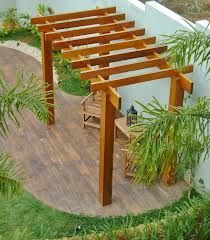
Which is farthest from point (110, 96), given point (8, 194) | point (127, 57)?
point (8, 194)

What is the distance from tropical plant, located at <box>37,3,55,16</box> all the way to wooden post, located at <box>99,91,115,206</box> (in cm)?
653

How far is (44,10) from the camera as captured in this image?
14.3m

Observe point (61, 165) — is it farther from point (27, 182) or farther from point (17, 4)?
point (17, 4)

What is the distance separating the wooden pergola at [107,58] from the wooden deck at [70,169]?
0.27 meters

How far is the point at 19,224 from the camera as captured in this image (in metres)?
8.37

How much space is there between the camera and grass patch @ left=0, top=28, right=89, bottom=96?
487 inches

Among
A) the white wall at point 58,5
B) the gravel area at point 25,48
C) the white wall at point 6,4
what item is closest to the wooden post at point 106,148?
the white wall at point 58,5

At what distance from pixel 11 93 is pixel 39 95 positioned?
323mm

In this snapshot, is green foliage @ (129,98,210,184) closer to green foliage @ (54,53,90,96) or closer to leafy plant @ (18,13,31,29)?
green foliage @ (54,53,90,96)

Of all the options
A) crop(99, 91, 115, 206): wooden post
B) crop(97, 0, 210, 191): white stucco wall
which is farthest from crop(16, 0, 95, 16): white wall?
crop(99, 91, 115, 206): wooden post

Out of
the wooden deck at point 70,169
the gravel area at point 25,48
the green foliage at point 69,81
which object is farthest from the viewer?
the gravel area at point 25,48

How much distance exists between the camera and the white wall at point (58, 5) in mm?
12454

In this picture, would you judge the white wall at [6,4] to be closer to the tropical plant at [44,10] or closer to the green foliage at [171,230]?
the tropical plant at [44,10]

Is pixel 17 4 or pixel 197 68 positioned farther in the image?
pixel 17 4
